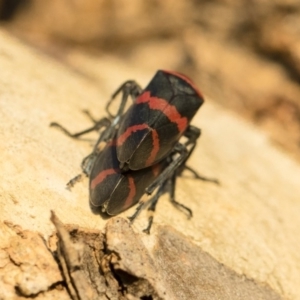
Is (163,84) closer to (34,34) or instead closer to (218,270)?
(218,270)

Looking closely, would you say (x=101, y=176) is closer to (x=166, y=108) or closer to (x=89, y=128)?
(x=89, y=128)

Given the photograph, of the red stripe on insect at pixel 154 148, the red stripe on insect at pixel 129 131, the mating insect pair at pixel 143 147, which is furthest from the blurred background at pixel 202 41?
the red stripe on insect at pixel 154 148

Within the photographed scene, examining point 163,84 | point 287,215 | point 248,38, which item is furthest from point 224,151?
point 248,38

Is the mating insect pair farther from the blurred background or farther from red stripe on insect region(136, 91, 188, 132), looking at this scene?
the blurred background

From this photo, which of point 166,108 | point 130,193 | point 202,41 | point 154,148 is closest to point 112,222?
point 130,193

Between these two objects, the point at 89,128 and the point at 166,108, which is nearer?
the point at 166,108

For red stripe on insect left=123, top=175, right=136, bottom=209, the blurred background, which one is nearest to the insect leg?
red stripe on insect left=123, top=175, right=136, bottom=209
